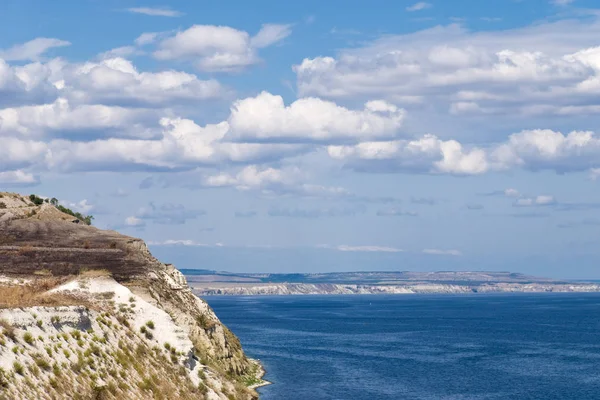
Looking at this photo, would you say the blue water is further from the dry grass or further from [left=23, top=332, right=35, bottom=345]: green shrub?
[left=23, top=332, right=35, bottom=345]: green shrub

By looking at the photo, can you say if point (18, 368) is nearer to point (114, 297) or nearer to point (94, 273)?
point (114, 297)

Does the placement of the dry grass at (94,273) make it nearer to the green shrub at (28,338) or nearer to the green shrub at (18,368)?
the green shrub at (28,338)

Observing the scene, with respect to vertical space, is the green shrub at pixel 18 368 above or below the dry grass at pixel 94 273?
below

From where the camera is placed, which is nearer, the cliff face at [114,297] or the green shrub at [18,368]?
the green shrub at [18,368]

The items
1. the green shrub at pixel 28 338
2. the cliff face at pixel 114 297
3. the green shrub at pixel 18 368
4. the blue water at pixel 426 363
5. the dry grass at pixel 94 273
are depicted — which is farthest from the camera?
the blue water at pixel 426 363

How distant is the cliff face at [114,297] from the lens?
61.0 meters

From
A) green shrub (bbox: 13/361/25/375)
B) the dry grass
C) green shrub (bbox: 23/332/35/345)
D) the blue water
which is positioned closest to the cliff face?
the dry grass

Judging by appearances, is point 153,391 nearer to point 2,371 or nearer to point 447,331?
point 2,371

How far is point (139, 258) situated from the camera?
85938 millimetres

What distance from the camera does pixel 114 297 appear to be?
2813 inches

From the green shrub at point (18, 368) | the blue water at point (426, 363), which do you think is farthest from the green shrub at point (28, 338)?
the blue water at point (426, 363)

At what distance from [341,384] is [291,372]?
961 centimetres

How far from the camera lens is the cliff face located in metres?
61.0

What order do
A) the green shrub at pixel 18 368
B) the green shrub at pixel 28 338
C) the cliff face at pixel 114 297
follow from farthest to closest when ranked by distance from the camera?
the cliff face at pixel 114 297, the green shrub at pixel 28 338, the green shrub at pixel 18 368
